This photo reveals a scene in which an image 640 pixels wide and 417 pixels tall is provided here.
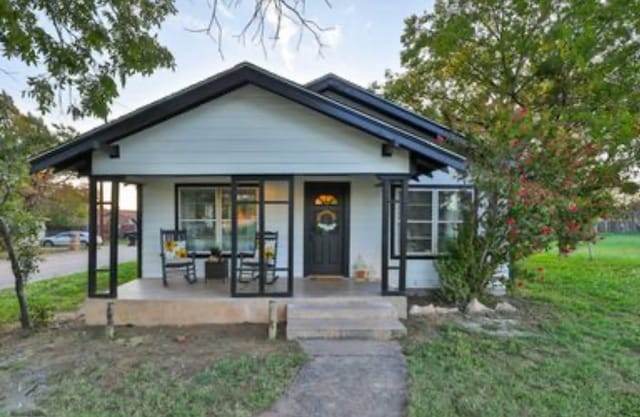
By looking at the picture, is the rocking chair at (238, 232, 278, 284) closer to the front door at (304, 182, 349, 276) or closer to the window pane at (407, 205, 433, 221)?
the front door at (304, 182, 349, 276)

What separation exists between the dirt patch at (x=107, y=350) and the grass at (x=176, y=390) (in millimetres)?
162

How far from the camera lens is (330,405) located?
13.0ft

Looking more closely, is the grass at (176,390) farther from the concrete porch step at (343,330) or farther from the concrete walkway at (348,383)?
the concrete porch step at (343,330)

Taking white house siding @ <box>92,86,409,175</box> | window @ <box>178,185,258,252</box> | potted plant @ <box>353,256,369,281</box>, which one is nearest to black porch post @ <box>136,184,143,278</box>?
window @ <box>178,185,258,252</box>

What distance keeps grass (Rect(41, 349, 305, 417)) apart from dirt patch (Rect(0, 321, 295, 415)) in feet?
0.53

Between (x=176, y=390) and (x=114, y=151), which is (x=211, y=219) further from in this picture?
(x=176, y=390)

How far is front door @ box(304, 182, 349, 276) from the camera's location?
30.8 feet

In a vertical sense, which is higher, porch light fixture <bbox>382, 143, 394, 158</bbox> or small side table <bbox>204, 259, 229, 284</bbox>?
porch light fixture <bbox>382, 143, 394, 158</bbox>

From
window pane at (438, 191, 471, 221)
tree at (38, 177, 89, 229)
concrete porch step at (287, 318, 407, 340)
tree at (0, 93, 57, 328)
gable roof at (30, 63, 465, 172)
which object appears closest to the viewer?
concrete porch step at (287, 318, 407, 340)

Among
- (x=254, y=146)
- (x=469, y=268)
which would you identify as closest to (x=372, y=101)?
(x=254, y=146)

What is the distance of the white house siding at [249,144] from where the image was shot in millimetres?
7137

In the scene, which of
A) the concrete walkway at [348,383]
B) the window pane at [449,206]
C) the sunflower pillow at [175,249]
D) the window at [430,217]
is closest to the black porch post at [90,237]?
the sunflower pillow at [175,249]

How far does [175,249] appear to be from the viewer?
873 centimetres

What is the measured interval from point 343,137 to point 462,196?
11.9ft
